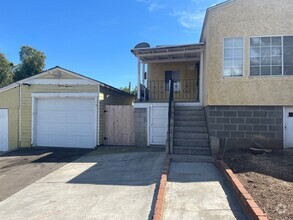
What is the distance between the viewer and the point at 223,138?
28.2ft

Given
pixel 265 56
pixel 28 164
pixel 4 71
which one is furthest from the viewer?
pixel 4 71

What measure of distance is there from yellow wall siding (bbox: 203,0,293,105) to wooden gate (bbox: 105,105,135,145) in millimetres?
4437

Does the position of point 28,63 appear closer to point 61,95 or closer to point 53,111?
point 53,111

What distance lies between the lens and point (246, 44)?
27.9 ft

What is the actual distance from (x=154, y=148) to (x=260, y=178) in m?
5.66

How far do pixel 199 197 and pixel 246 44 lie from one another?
5817mm

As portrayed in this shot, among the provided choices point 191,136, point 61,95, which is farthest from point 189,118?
point 61,95

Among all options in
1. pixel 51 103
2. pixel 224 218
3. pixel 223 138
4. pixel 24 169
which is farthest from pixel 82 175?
pixel 51 103

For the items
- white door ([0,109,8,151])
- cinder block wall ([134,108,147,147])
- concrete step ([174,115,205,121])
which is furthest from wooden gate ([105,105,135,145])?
white door ([0,109,8,151])

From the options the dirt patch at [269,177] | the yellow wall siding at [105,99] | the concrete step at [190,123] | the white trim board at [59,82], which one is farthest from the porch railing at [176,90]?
the dirt patch at [269,177]

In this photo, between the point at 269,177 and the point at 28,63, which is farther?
the point at 28,63

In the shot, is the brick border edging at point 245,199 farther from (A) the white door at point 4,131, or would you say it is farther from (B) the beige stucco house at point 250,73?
(A) the white door at point 4,131

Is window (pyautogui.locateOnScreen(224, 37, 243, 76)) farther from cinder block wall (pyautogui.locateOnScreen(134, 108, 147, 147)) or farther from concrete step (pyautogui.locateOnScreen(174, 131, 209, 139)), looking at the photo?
cinder block wall (pyautogui.locateOnScreen(134, 108, 147, 147))

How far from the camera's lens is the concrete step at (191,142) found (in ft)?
28.3
